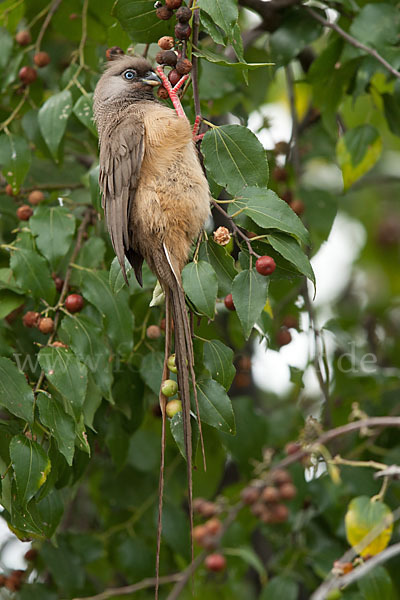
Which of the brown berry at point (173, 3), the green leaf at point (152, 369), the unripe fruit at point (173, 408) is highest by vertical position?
the brown berry at point (173, 3)

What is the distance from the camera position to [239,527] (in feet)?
13.3

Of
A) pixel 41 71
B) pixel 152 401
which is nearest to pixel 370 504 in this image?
pixel 152 401

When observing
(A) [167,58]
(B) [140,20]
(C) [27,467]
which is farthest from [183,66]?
(C) [27,467]

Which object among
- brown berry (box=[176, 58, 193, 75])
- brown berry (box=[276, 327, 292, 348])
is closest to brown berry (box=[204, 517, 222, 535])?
brown berry (box=[276, 327, 292, 348])

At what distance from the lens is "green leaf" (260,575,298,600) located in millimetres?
3527

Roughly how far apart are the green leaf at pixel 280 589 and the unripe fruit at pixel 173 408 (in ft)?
4.64

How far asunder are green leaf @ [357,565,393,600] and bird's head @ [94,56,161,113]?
2205 millimetres

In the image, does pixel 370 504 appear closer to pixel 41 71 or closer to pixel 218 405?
pixel 218 405

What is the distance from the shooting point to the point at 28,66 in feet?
12.3

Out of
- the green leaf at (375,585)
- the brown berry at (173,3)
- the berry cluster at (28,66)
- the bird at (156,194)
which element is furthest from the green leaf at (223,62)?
the green leaf at (375,585)

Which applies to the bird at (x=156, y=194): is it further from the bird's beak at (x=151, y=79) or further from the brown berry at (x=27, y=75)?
the brown berry at (x=27, y=75)

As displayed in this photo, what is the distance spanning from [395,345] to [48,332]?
338 centimetres

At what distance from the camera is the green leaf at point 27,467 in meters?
2.55

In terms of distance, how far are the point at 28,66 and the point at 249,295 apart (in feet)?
6.45
